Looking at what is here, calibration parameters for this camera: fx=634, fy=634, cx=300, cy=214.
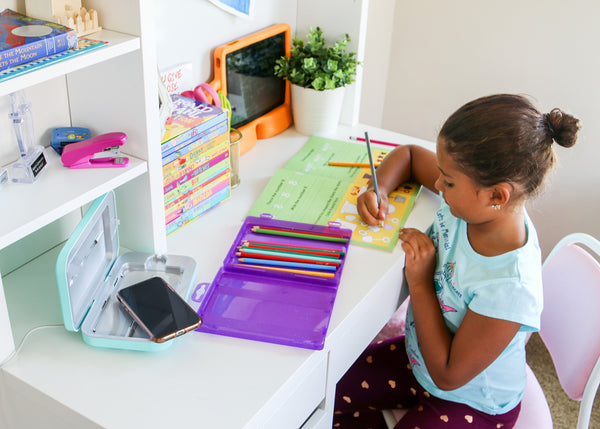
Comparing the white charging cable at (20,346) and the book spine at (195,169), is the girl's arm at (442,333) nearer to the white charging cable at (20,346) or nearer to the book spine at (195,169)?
the book spine at (195,169)

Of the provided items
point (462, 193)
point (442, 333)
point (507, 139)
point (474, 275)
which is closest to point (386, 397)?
point (442, 333)

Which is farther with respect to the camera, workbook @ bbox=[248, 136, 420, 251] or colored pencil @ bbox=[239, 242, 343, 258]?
workbook @ bbox=[248, 136, 420, 251]

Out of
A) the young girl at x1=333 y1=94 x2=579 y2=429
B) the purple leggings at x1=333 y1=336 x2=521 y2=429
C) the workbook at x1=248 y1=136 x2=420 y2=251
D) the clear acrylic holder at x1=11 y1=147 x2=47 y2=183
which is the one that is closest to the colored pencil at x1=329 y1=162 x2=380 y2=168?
the workbook at x1=248 y1=136 x2=420 y2=251

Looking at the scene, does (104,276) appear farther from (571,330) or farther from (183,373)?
(571,330)

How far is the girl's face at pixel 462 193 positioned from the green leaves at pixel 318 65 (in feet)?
1.78

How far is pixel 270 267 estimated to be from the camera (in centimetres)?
105

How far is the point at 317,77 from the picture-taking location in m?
1.48

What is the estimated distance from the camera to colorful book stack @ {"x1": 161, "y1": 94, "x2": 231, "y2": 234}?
1097mm

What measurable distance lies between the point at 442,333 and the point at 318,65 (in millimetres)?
739

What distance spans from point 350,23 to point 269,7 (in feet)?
0.65

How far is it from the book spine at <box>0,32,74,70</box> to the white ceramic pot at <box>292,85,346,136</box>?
0.77m

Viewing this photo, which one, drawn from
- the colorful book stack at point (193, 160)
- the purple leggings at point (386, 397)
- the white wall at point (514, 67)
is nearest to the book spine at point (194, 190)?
the colorful book stack at point (193, 160)

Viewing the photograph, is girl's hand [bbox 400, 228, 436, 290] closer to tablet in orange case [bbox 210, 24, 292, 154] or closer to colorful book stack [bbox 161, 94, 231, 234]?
colorful book stack [bbox 161, 94, 231, 234]

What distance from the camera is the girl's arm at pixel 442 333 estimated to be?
1.00 meters
